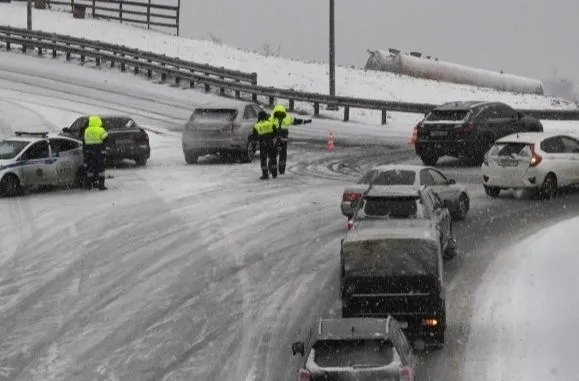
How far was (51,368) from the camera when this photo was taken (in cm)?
1331

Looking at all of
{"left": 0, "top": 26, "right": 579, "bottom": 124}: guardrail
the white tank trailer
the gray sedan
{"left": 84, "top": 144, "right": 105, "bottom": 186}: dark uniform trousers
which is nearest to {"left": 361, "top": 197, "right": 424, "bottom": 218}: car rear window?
the gray sedan

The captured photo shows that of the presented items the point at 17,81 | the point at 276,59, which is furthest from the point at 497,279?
the point at 276,59

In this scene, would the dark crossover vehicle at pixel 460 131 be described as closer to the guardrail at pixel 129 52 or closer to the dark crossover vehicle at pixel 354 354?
the guardrail at pixel 129 52

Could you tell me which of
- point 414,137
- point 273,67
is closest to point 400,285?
point 414,137

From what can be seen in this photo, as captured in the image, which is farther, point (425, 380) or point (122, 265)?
point (122, 265)

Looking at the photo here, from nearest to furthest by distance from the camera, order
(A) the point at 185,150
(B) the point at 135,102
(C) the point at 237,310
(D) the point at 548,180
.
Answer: (C) the point at 237,310, (D) the point at 548,180, (A) the point at 185,150, (B) the point at 135,102

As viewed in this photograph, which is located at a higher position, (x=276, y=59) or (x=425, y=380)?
(x=276, y=59)

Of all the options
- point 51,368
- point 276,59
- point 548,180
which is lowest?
point 51,368

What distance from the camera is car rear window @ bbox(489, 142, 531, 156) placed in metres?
24.0

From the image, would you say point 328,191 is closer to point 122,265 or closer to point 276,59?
point 122,265

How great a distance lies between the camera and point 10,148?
24812 mm

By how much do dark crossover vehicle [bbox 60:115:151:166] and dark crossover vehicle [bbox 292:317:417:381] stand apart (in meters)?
18.9

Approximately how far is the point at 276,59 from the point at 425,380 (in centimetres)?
4235

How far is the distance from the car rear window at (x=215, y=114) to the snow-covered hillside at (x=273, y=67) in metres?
16.5
